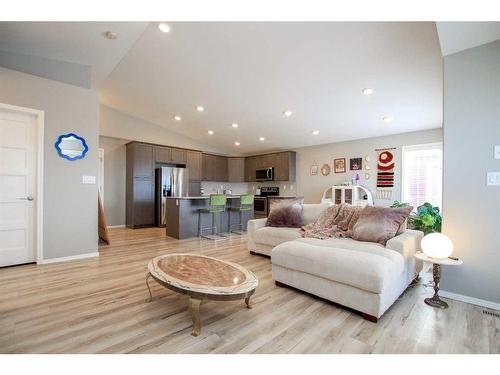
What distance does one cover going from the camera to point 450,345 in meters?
1.58

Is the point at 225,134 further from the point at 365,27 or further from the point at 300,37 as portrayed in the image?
the point at 365,27

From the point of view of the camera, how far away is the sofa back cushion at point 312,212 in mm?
3613

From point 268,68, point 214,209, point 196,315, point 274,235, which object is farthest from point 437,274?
point 214,209

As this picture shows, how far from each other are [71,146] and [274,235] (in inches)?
127

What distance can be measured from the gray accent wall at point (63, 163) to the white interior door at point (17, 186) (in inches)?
7.0

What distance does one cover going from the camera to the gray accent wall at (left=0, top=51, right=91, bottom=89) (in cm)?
330

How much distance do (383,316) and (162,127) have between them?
6805mm

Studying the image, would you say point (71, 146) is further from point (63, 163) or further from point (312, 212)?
point (312, 212)

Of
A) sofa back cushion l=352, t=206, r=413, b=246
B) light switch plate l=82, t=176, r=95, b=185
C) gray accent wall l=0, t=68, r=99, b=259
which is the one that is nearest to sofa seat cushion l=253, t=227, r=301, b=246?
sofa back cushion l=352, t=206, r=413, b=246

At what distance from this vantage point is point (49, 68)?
354cm

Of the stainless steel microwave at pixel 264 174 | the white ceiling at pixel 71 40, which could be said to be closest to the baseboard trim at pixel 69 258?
the white ceiling at pixel 71 40

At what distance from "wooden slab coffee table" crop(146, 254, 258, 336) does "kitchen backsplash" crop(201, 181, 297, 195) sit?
5314mm

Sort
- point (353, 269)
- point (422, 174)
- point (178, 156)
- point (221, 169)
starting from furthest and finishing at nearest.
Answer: point (221, 169)
point (178, 156)
point (422, 174)
point (353, 269)
